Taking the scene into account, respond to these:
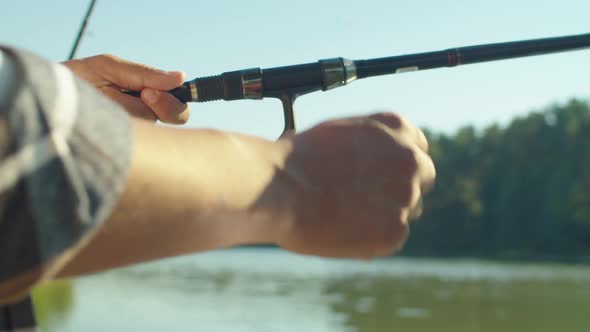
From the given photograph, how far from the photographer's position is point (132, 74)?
4.78ft

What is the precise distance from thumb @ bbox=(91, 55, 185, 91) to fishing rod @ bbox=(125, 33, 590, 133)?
0.76ft

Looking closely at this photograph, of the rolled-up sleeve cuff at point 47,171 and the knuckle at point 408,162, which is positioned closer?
the rolled-up sleeve cuff at point 47,171

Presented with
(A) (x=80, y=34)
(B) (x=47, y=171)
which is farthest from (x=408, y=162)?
(A) (x=80, y=34)

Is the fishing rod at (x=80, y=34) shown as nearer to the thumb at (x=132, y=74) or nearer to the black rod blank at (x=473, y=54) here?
the thumb at (x=132, y=74)

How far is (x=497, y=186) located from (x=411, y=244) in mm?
7224

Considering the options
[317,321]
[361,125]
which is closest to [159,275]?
[317,321]

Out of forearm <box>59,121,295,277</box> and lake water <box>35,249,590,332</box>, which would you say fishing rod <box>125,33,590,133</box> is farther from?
lake water <box>35,249,590,332</box>

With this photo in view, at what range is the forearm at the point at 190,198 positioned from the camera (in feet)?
1.80

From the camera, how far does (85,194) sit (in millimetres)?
489

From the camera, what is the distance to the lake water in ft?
52.5

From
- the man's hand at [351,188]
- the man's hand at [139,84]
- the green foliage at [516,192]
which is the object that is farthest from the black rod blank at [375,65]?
the green foliage at [516,192]

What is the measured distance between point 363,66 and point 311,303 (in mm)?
19365

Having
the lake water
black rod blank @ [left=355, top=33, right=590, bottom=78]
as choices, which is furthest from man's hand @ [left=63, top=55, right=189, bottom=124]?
the lake water

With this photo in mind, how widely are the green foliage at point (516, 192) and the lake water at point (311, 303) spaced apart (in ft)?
51.5
